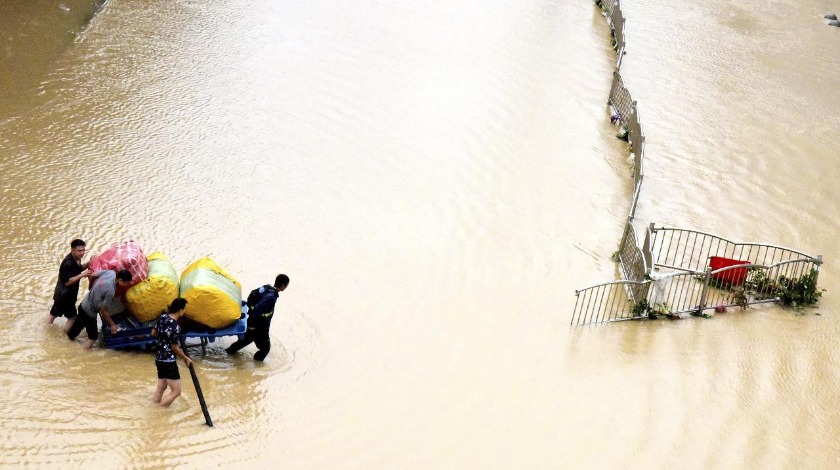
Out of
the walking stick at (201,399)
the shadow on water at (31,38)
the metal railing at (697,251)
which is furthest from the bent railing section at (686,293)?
the shadow on water at (31,38)

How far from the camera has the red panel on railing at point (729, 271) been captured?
44.4 ft

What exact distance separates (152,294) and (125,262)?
45 cm

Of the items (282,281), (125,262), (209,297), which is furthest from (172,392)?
(282,281)

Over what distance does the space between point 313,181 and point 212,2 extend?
9879mm

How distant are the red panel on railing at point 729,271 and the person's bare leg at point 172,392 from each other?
878 centimetres

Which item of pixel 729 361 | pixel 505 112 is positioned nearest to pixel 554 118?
pixel 505 112

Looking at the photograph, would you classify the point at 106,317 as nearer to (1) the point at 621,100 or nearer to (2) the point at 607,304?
(2) the point at 607,304

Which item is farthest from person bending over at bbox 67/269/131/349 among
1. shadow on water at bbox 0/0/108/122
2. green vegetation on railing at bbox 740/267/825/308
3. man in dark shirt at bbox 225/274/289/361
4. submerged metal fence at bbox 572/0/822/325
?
green vegetation on railing at bbox 740/267/825/308

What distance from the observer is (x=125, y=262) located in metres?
9.24

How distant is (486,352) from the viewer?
11.2m

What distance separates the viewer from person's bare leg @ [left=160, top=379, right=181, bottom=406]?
28.8 ft

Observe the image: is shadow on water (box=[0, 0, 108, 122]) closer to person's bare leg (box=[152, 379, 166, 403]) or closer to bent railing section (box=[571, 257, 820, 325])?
person's bare leg (box=[152, 379, 166, 403])

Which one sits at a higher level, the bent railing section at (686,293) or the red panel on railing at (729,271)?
the red panel on railing at (729,271)

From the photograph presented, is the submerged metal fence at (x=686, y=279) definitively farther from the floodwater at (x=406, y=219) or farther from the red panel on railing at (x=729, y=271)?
the floodwater at (x=406, y=219)
